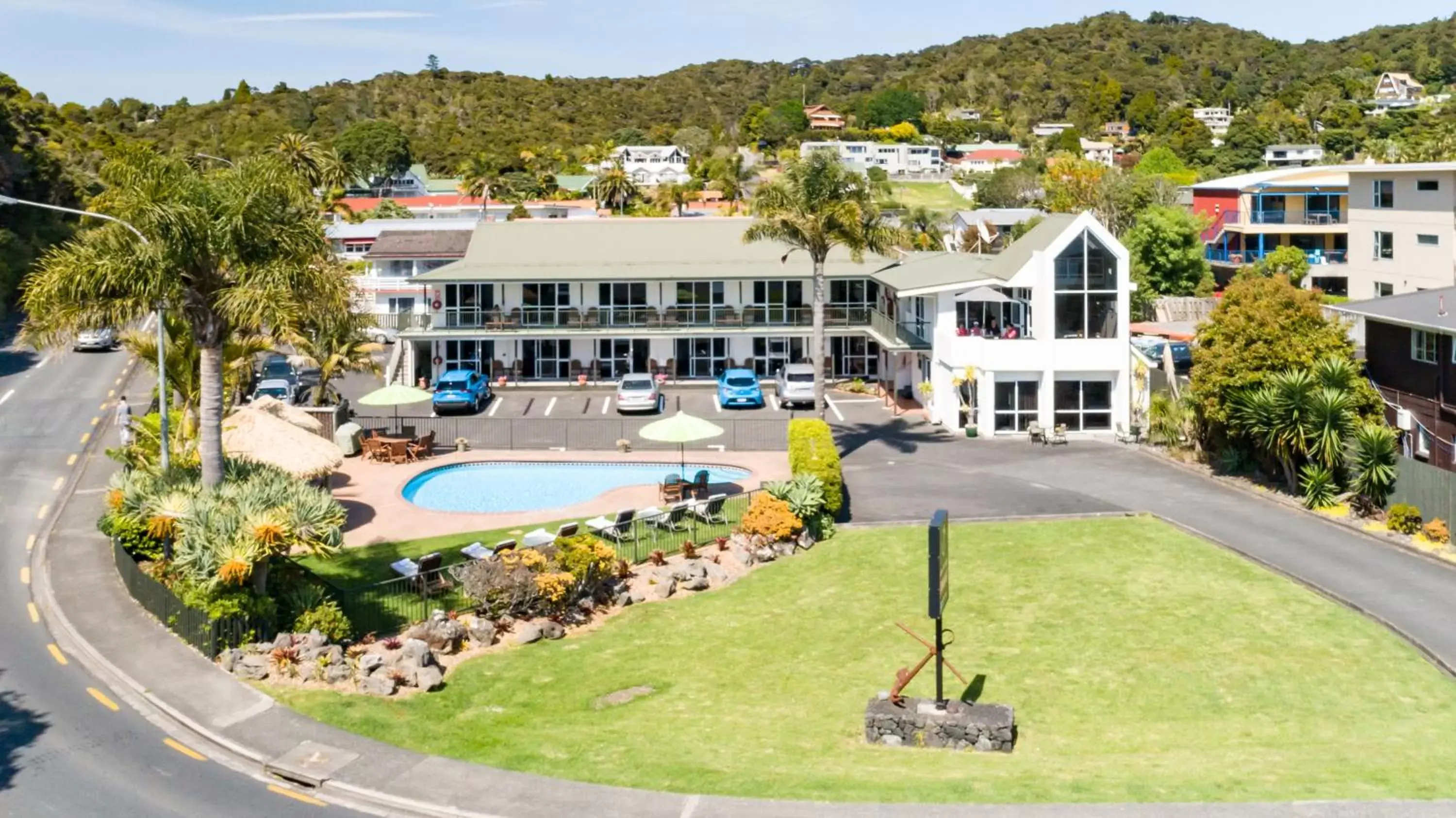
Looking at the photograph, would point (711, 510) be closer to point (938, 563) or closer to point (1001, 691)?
point (1001, 691)

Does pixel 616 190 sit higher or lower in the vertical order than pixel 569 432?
higher

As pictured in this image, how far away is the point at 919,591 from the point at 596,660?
714cm

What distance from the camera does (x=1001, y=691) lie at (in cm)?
2105

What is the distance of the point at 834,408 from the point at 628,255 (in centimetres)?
1395

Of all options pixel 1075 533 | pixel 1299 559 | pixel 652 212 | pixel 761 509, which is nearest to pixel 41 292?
pixel 761 509

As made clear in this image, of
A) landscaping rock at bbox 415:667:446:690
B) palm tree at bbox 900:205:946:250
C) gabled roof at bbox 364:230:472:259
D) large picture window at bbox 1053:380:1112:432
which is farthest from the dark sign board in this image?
palm tree at bbox 900:205:946:250

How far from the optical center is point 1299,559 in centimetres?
2838

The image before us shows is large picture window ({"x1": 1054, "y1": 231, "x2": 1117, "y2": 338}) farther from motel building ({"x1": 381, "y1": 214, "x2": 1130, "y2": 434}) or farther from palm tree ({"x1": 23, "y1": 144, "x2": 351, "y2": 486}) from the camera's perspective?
palm tree ({"x1": 23, "y1": 144, "x2": 351, "y2": 486})

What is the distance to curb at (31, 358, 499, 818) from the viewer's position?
16750 mm

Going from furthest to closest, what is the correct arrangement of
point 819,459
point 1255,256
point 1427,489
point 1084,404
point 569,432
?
point 1255,256 < point 569,432 < point 1084,404 < point 819,459 < point 1427,489

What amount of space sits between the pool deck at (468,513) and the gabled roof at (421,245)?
83.3ft

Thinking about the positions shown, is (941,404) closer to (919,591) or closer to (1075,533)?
(1075,533)

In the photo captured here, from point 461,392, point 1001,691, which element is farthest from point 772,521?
point 461,392

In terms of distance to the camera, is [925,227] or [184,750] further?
[925,227]
